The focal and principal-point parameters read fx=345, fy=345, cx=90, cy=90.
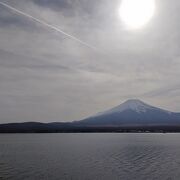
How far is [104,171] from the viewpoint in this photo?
5791 centimetres

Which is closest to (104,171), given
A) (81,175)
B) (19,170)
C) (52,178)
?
(81,175)

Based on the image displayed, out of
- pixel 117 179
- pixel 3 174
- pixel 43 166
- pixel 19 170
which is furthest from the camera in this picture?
pixel 43 166

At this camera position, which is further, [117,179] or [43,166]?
[43,166]

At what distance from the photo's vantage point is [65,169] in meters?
60.1

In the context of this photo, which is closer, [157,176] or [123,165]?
[157,176]

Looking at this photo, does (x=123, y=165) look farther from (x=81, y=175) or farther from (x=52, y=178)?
(x=52, y=178)

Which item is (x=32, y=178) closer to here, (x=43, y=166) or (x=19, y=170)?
(x=19, y=170)

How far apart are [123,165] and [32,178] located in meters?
21.3

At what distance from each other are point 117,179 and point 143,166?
15493 mm

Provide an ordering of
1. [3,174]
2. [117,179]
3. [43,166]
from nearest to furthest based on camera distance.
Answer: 1. [117,179]
2. [3,174]
3. [43,166]

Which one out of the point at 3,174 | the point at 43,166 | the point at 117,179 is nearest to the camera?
the point at 117,179

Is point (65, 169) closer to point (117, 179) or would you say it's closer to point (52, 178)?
point (52, 178)

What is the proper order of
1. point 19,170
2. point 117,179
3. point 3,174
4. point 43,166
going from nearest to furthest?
point 117,179
point 3,174
point 19,170
point 43,166

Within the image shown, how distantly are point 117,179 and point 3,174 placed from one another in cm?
1864
